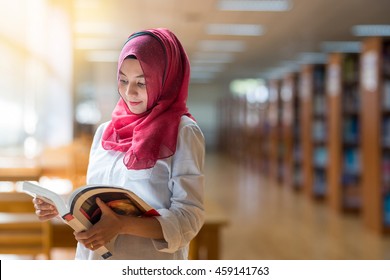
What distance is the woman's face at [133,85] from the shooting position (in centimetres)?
124

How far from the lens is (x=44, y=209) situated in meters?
1.25

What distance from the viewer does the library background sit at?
3.36 meters

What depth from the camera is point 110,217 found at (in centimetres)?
118

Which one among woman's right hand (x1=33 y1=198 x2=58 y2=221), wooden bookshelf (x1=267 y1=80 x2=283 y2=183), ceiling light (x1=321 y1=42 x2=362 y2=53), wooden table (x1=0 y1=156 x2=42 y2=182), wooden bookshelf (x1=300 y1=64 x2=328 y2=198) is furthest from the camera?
wooden bookshelf (x1=267 y1=80 x2=283 y2=183)

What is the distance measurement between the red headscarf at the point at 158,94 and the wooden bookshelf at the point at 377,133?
14.0 ft

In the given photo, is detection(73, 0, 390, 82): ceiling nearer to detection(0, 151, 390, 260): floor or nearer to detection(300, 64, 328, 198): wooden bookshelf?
detection(300, 64, 328, 198): wooden bookshelf

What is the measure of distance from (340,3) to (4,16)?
353 cm

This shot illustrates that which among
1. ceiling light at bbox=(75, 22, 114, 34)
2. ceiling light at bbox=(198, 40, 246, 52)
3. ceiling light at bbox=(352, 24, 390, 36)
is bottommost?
ceiling light at bbox=(75, 22, 114, 34)

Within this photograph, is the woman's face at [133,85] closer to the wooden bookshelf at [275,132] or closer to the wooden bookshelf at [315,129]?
the wooden bookshelf at [315,129]

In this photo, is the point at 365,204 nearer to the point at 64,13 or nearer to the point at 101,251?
the point at 64,13

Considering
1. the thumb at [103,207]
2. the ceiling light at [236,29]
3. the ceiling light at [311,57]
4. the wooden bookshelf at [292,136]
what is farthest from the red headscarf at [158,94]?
the ceiling light at [311,57]

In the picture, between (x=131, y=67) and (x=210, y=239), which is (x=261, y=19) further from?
(x=131, y=67)

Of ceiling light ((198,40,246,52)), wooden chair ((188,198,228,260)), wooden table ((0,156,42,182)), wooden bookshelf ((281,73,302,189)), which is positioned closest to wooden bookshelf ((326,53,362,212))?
wooden bookshelf ((281,73,302,189))
